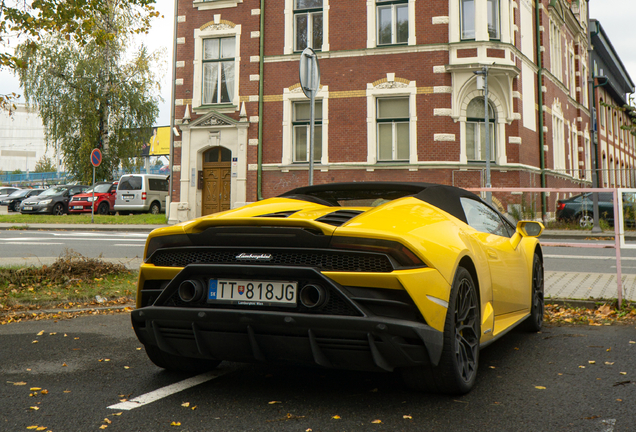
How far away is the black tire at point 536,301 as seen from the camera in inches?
212

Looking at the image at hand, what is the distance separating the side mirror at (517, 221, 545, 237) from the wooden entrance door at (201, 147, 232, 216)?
61.2 feet

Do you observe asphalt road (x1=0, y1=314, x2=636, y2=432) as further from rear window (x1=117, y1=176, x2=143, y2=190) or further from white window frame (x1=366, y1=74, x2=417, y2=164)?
rear window (x1=117, y1=176, x2=143, y2=190)

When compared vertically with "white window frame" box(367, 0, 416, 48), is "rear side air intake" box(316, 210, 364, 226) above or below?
below

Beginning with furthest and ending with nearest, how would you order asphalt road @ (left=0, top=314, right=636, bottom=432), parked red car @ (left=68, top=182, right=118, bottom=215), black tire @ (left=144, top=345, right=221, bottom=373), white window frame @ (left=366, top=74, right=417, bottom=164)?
parked red car @ (left=68, top=182, right=118, bottom=215) < white window frame @ (left=366, top=74, right=417, bottom=164) < black tire @ (left=144, top=345, right=221, bottom=373) < asphalt road @ (left=0, top=314, right=636, bottom=432)

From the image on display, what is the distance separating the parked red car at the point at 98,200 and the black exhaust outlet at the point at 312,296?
94.1 ft

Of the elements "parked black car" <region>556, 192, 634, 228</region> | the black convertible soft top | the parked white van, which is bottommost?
the black convertible soft top

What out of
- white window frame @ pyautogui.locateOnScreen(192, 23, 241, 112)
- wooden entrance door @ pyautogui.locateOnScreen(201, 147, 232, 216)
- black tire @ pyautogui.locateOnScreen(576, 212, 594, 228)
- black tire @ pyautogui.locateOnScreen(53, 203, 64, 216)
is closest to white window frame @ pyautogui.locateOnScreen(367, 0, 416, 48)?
white window frame @ pyautogui.locateOnScreen(192, 23, 241, 112)

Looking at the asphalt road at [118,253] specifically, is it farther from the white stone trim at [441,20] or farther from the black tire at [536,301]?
the white stone trim at [441,20]

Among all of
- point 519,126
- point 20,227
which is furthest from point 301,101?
point 20,227

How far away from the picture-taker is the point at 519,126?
67.6ft

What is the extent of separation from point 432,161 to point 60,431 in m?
18.5

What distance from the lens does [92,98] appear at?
112 feet

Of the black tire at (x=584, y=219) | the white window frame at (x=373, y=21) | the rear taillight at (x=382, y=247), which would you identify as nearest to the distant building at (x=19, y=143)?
the white window frame at (x=373, y=21)

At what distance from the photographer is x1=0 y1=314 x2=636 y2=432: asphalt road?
301 centimetres
